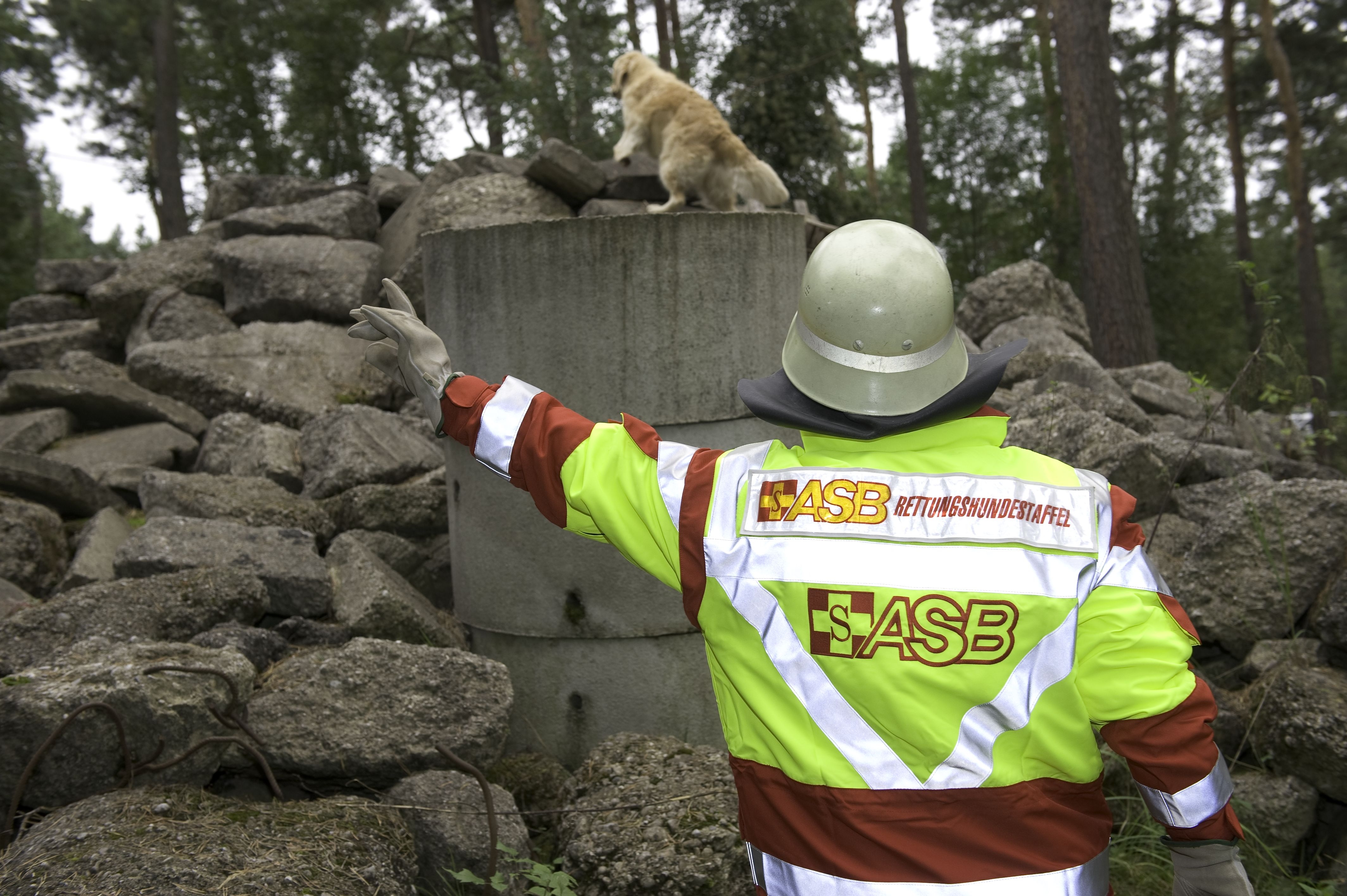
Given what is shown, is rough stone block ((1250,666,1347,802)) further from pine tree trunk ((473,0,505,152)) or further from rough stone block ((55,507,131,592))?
pine tree trunk ((473,0,505,152))

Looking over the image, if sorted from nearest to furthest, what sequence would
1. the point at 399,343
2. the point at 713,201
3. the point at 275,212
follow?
the point at 399,343, the point at 713,201, the point at 275,212

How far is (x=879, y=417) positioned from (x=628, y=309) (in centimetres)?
227

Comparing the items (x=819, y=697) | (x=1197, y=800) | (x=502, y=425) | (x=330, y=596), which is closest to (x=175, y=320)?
(x=330, y=596)

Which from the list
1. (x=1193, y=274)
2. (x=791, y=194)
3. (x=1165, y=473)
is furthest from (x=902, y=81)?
(x=1165, y=473)

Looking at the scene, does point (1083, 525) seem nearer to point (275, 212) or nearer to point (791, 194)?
point (275, 212)

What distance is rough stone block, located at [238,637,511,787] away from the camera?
3455 millimetres

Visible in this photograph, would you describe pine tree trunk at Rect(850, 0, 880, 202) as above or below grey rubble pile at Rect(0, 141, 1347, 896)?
above

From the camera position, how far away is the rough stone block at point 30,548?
15.9 ft

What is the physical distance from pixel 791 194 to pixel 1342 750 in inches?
460

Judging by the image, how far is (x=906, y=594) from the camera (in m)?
1.90

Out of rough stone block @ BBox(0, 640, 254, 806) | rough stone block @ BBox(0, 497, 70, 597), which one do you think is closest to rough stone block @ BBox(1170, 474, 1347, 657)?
rough stone block @ BBox(0, 640, 254, 806)

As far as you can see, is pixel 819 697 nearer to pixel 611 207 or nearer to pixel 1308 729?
pixel 1308 729

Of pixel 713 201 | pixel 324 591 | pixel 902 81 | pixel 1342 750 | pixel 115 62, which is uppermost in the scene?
pixel 115 62

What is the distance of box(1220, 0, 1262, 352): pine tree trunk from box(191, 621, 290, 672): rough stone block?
60.5ft
